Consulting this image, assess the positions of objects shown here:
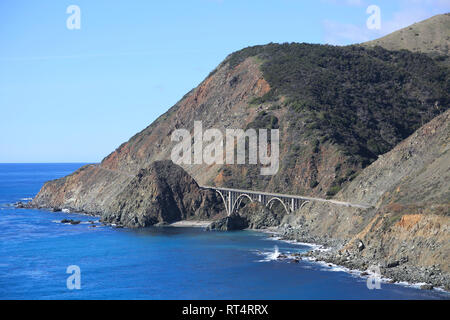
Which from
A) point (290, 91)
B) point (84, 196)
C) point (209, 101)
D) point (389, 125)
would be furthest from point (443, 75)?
point (84, 196)

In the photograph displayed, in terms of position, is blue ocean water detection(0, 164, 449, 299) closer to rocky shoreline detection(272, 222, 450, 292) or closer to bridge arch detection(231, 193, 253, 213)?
rocky shoreline detection(272, 222, 450, 292)

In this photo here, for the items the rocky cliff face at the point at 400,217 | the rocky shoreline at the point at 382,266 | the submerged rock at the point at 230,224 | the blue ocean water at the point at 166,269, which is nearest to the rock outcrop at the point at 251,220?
the submerged rock at the point at 230,224

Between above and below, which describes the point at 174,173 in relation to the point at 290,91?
below

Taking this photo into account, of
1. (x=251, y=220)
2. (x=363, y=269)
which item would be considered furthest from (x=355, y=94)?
(x=363, y=269)

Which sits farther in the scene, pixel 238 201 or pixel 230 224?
pixel 238 201

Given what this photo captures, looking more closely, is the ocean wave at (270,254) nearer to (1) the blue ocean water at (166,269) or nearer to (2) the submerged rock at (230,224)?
(1) the blue ocean water at (166,269)

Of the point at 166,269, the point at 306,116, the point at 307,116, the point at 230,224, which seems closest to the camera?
the point at 166,269

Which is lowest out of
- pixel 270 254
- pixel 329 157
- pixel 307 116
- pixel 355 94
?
pixel 270 254

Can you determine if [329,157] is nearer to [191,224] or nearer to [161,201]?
[191,224]

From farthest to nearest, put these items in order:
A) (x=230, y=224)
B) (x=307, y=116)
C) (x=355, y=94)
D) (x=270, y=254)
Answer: (x=355, y=94), (x=307, y=116), (x=230, y=224), (x=270, y=254)
